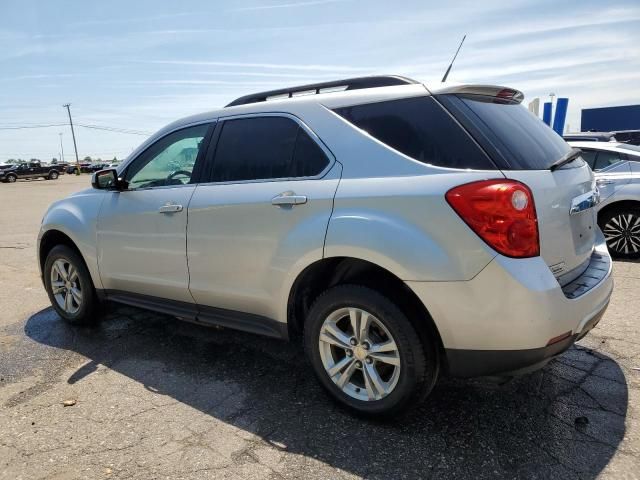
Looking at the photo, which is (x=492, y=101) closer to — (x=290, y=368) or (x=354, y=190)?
(x=354, y=190)

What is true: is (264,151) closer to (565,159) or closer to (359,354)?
(359,354)

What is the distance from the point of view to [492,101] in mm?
2893

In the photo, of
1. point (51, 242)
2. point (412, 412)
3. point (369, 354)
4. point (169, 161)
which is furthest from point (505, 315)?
point (51, 242)

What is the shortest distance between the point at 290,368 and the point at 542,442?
166cm

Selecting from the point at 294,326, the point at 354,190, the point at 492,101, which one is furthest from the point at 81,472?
the point at 492,101

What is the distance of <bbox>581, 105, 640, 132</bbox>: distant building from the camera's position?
139 ft

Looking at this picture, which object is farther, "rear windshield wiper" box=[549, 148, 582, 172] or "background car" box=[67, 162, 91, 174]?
"background car" box=[67, 162, 91, 174]

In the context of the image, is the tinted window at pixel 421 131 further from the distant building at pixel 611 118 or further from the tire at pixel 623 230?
the distant building at pixel 611 118

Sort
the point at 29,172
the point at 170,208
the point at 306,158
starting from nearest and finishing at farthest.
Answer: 1. the point at 306,158
2. the point at 170,208
3. the point at 29,172

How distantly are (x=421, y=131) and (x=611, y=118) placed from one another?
48.3 meters

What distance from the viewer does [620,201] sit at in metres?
6.41

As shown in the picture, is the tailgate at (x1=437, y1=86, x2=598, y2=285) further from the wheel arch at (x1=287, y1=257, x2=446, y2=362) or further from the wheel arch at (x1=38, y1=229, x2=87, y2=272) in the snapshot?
the wheel arch at (x1=38, y1=229, x2=87, y2=272)

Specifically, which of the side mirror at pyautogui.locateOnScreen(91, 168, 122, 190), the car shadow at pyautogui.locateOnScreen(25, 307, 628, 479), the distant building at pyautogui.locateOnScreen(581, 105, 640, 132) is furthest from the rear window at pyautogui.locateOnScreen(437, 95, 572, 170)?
the distant building at pyautogui.locateOnScreen(581, 105, 640, 132)

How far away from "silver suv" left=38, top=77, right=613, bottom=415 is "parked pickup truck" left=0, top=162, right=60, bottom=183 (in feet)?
151
